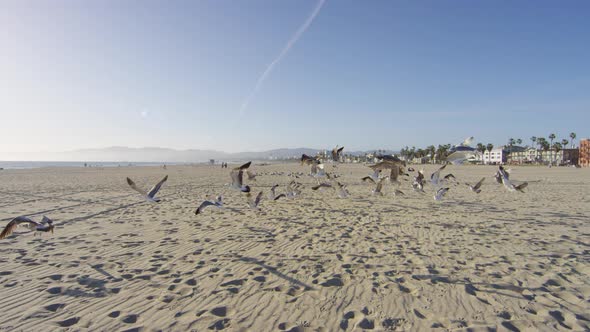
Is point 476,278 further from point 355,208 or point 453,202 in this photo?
point 453,202

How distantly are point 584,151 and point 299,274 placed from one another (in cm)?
13164

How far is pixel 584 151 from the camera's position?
314ft

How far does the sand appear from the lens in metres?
4.29

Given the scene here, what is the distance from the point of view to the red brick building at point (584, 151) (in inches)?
3671

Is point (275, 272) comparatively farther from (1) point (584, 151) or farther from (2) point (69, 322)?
(1) point (584, 151)

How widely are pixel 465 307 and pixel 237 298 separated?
12.1ft

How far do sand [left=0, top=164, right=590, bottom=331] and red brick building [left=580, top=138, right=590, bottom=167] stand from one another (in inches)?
4633

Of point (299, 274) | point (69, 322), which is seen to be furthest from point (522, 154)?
point (69, 322)

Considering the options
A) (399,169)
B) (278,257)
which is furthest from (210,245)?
(399,169)

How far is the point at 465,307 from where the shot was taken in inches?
179

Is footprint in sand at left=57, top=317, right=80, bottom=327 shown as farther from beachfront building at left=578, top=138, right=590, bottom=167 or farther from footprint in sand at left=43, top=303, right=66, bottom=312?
beachfront building at left=578, top=138, right=590, bottom=167

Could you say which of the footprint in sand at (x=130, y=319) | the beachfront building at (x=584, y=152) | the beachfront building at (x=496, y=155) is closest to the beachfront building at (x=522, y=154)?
the beachfront building at (x=496, y=155)

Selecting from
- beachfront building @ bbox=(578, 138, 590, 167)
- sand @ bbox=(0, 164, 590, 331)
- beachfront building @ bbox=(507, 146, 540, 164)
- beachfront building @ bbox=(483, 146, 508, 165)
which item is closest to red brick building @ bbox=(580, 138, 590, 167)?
beachfront building @ bbox=(578, 138, 590, 167)

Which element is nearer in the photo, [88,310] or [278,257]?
[88,310]
